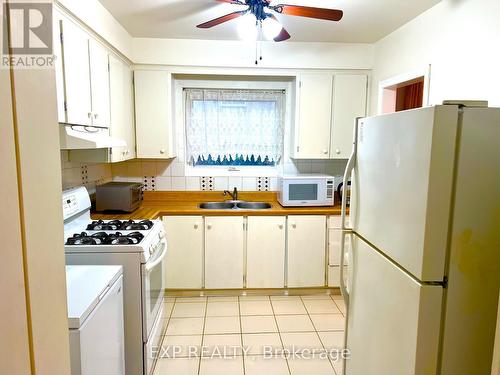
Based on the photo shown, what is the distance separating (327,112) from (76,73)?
7.30ft

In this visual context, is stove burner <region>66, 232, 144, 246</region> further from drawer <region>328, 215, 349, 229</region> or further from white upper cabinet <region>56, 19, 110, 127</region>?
drawer <region>328, 215, 349, 229</region>

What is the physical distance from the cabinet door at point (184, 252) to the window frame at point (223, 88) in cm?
69

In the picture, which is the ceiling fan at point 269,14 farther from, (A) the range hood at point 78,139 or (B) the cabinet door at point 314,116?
(B) the cabinet door at point 314,116

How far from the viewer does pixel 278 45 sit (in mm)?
3256

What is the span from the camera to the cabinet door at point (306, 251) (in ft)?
10.6

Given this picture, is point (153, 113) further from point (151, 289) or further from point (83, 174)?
point (151, 289)

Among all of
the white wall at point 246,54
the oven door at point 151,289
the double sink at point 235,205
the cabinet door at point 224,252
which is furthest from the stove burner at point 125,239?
the white wall at point 246,54

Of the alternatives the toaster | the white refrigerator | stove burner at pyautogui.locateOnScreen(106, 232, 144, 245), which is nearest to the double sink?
the toaster

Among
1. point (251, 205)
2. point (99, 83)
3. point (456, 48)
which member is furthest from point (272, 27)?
point (251, 205)

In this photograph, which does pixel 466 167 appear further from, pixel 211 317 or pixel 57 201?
pixel 211 317

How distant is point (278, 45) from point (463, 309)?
2.77 metres

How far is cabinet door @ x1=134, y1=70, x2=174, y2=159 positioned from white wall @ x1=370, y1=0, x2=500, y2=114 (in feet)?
6.89

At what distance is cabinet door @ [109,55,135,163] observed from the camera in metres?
2.70

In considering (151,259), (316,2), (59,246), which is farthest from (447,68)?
(59,246)
